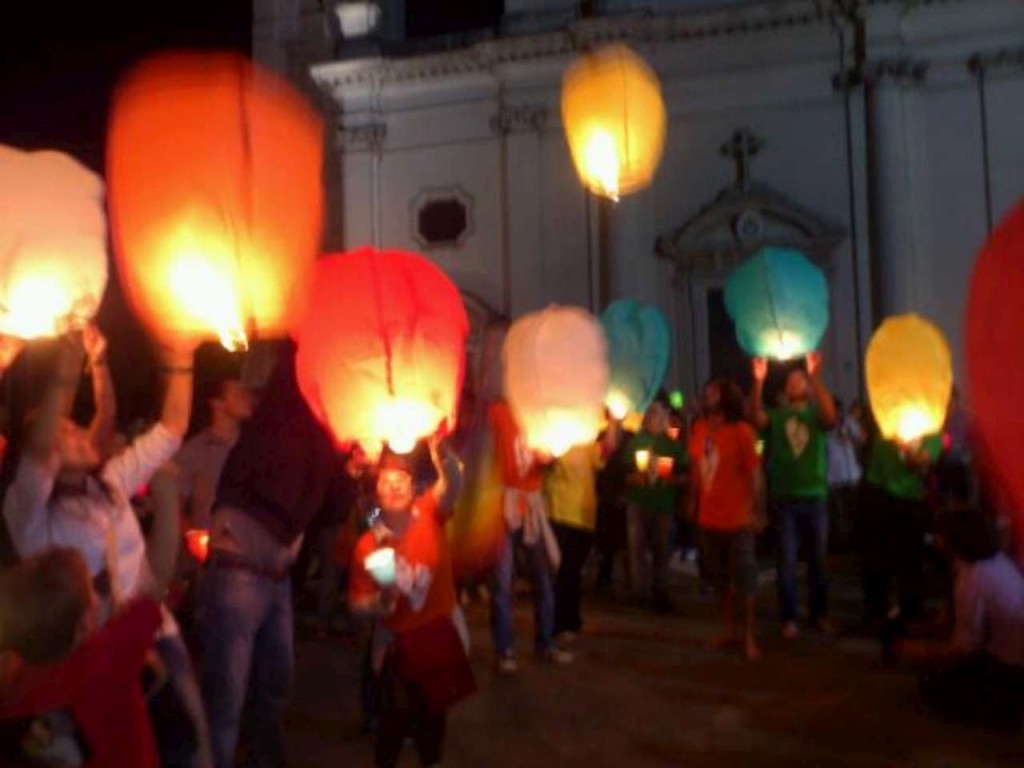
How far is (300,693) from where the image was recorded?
22.3ft

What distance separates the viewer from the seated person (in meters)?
5.59

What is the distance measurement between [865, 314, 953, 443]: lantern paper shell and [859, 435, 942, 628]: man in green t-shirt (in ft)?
2.12

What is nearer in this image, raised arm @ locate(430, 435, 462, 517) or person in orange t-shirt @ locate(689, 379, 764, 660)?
raised arm @ locate(430, 435, 462, 517)

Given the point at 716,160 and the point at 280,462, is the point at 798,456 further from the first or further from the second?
the point at 716,160

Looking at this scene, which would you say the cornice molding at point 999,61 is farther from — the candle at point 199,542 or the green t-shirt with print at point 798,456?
the candle at point 199,542

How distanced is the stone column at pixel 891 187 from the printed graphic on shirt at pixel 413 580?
12.7 meters

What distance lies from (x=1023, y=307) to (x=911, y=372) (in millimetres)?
4070

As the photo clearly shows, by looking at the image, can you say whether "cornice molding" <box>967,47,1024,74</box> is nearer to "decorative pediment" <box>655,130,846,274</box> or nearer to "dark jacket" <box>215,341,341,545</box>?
"decorative pediment" <box>655,130,846,274</box>

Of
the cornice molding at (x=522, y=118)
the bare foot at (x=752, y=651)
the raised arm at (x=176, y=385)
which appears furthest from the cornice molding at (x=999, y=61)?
the raised arm at (x=176, y=385)

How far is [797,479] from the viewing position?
794 centimetres

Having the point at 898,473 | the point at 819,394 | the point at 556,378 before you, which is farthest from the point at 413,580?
the point at 898,473

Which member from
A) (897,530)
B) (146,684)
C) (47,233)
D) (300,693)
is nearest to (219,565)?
(146,684)

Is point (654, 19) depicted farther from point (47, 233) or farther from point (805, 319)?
point (47, 233)

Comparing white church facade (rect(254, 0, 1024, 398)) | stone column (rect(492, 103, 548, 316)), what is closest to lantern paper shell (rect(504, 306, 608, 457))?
white church facade (rect(254, 0, 1024, 398))
